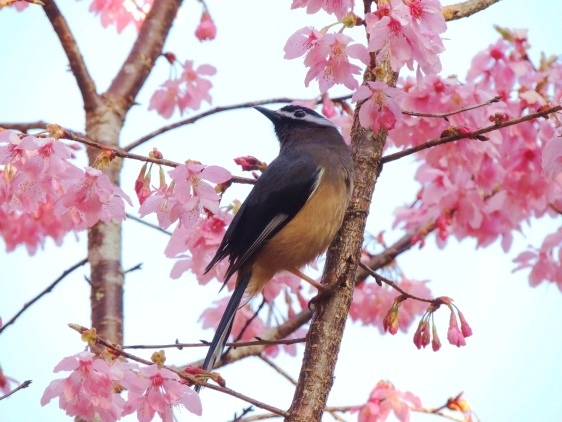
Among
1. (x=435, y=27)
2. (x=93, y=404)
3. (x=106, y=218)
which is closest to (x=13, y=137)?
(x=106, y=218)

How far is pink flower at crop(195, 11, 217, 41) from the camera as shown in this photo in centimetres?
593

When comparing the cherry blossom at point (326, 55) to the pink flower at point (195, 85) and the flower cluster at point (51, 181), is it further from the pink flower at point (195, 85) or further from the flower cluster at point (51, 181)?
the pink flower at point (195, 85)

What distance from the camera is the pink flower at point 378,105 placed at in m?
3.35

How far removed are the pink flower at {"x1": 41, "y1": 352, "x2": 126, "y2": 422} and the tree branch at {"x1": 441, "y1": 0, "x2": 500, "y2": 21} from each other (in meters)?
1.97

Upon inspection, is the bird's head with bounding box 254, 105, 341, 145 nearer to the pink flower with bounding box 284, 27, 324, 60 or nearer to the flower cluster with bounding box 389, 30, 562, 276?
the flower cluster with bounding box 389, 30, 562, 276

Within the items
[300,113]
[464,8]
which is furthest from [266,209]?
[464,8]

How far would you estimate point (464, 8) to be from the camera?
3.82 m

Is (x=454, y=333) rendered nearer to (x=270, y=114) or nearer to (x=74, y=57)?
(x=270, y=114)

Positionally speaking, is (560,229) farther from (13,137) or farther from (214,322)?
(13,137)

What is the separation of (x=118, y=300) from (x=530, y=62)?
278 centimetres

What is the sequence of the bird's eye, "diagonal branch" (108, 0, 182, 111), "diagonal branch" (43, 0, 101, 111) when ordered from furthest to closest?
"diagonal branch" (108, 0, 182, 111) → "diagonal branch" (43, 0, 101, 111) → the bird's eye

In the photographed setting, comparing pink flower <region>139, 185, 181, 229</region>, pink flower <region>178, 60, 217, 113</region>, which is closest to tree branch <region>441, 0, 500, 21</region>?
pink flower <region>139, 185, 181, 229</region>

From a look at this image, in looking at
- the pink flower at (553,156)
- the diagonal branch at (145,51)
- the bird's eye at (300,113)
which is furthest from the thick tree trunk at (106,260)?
the pink flower at (553,156)

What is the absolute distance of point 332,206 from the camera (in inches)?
150
